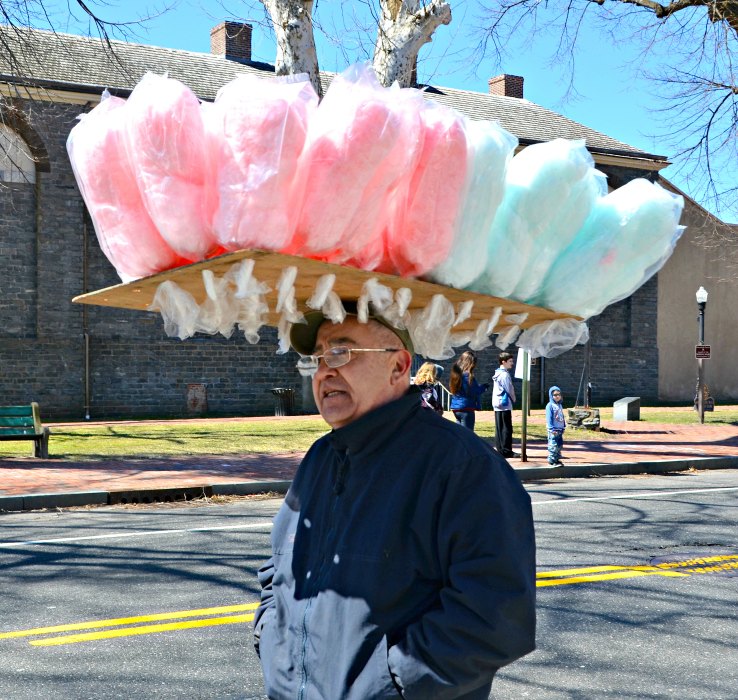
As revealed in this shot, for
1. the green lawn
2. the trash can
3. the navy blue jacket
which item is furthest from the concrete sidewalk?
the navy blue jacket

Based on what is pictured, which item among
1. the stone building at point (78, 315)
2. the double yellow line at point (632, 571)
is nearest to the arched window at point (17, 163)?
the stone building at point (78, 315)

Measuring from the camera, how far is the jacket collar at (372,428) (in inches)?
94.8

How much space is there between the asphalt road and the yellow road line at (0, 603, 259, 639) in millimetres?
12

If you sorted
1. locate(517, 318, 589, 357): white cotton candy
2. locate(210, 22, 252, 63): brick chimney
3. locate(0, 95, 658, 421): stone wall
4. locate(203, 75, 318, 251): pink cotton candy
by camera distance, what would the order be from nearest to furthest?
1. locate(203, 75, 318, 251): pink cotton candy
2. locate(517, 318, 589, 357): white cotton candy
3. locate(0, 95, 658, 421): stone wall
4. locate(210, 22, 252, 63): brick chimney

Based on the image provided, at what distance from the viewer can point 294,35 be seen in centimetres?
1332

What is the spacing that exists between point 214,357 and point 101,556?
2071cm

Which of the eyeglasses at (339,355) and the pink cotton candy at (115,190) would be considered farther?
the eyeglasses at (339,355)

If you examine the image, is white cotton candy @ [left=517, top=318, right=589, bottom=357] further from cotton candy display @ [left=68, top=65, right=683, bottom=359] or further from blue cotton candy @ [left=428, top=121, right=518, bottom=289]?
blue cotton candy @ [left=428, top=121, right=518, bottom=289]

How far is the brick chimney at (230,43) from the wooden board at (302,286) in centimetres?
3264

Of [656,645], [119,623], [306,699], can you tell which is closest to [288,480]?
[119,623]

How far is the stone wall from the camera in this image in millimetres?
26781

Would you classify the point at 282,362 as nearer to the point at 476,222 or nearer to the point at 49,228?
the point at 49,228

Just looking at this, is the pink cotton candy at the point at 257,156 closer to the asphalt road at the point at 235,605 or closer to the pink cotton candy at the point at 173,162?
the pink cotton candy at the point at 173,162

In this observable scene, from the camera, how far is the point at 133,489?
1266 cm
